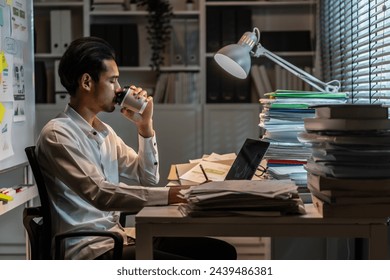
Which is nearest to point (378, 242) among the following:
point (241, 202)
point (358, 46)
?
point (241, 202)

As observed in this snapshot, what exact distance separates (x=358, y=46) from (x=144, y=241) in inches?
63.6

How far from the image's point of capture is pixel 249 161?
6.33ft

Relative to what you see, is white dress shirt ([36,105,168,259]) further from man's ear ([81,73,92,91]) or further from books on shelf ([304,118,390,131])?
books on shelf ([304,118,390,131])

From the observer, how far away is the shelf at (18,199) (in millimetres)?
2667

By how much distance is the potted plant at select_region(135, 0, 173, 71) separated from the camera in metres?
3.77

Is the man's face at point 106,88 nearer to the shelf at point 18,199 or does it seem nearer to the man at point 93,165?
the man at point 93,165

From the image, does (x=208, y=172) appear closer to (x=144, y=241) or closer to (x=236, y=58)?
(x=236, y=58)

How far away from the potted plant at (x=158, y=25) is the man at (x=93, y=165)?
62.6 inches

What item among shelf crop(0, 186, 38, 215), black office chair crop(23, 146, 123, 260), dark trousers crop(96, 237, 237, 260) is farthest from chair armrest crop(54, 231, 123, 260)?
shelf crop(0, 186, 38, 215)

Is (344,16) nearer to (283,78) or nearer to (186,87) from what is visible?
(283,78)

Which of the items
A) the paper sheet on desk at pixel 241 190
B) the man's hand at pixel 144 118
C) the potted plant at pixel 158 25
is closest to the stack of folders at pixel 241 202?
the paper sheet on desk at pixel 241 190

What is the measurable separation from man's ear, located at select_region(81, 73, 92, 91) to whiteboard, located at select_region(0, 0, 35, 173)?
0.78 metres

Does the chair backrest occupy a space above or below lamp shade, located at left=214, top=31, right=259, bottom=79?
below

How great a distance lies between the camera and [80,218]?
191 cm
